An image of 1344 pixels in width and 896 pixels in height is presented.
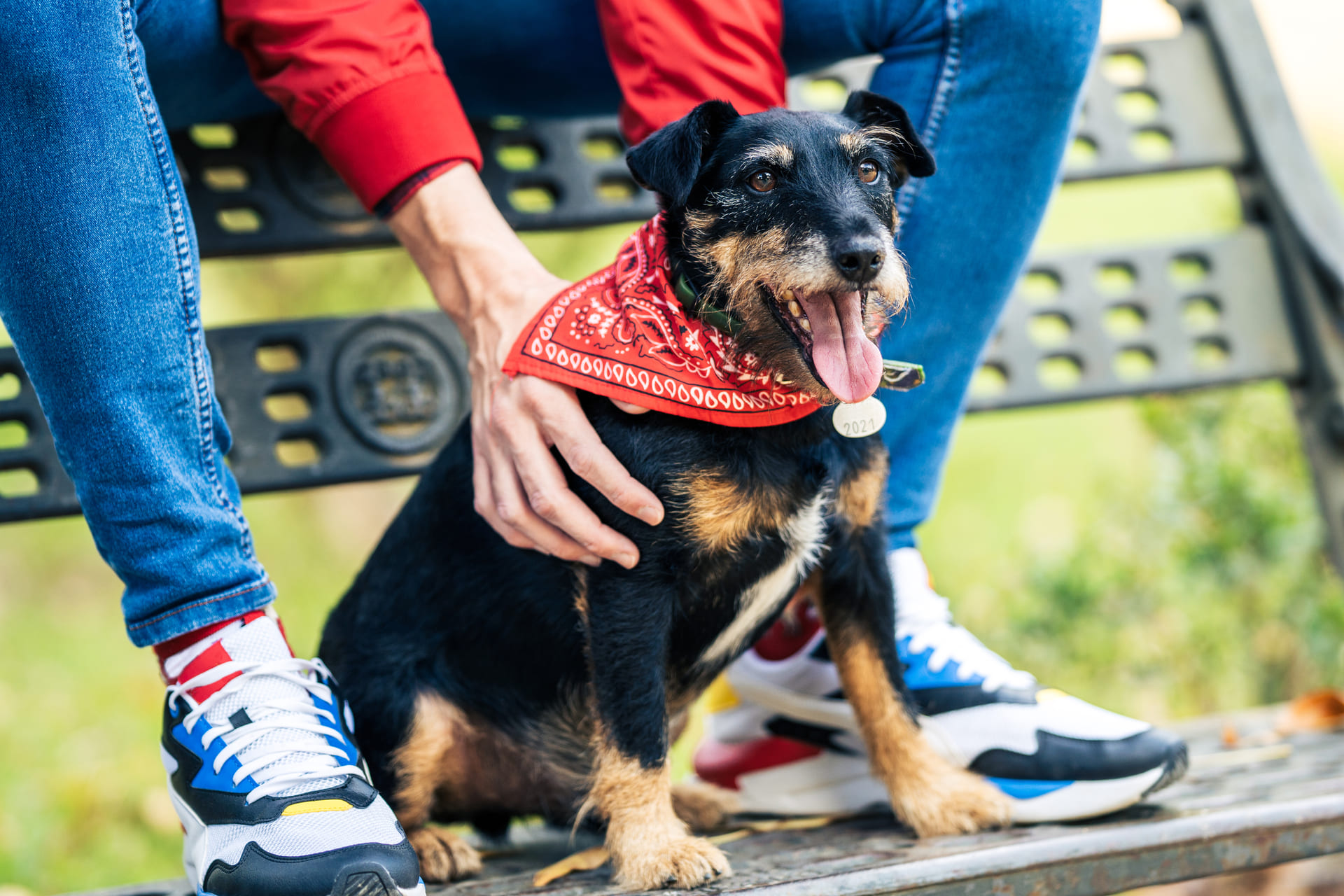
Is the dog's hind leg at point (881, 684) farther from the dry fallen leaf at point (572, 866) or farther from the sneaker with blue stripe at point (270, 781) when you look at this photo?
the sneaker with blue stripe at point (270, 781)

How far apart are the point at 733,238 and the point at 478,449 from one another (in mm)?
493

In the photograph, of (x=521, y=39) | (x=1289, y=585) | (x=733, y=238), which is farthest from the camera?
(x=1289, y=585)

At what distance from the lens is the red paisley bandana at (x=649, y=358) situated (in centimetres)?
154

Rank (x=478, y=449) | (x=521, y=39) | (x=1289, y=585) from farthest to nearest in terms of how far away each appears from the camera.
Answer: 1. (x=1289, y=585)
2. (x=521, y=39)
3. (x=478, y=449)

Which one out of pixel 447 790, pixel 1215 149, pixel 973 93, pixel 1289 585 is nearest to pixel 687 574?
pixel 447 790

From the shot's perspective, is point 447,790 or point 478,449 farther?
point 447,790

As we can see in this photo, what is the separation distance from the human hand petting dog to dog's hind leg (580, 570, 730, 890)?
6cm

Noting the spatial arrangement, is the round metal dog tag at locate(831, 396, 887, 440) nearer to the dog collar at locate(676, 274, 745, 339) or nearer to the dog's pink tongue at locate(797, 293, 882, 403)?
the dog's pink tongue at locate(797, 293, 882, 403)

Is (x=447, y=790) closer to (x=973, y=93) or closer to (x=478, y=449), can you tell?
(x=478, y=449)

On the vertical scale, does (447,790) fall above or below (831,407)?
below

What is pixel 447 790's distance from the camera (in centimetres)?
190

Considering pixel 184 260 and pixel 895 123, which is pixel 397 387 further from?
pixel 895 123

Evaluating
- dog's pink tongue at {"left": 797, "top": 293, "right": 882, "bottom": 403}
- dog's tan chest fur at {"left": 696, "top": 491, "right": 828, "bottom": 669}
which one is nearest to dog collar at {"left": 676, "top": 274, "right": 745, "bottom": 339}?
dog's pink tongue at {"left": 797, "top": 293, "right": 882, "bottom": 403}

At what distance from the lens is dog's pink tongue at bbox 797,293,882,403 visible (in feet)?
4.92
